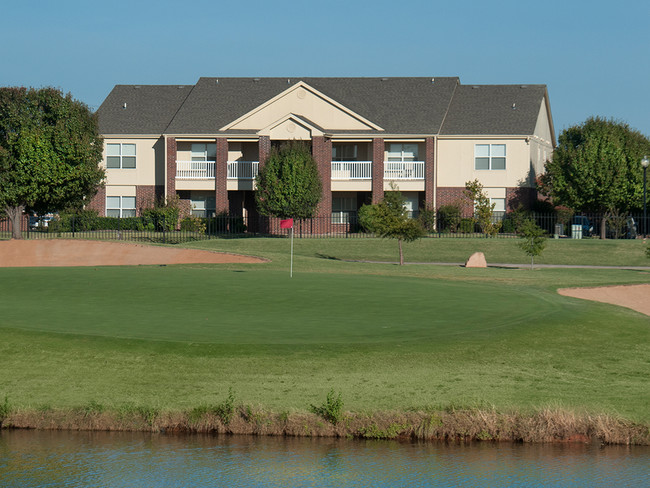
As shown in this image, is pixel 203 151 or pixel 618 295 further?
pixel 203 151

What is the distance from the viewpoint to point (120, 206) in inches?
2596

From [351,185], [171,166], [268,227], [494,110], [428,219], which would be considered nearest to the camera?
[428,219]

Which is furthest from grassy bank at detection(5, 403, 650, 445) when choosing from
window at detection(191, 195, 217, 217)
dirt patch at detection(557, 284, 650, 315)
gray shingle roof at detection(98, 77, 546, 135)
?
window at detection(191, 195, 217, 217)

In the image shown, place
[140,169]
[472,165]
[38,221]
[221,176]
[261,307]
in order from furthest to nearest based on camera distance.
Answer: [140,169] → [472,165] → [221,176] → [38,221] → [261,307]

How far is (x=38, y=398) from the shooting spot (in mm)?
13375

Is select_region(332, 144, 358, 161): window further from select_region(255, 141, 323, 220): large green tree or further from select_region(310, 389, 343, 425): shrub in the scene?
select_region(310, 389, 343, 425): shrub

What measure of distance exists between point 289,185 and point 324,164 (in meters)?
5.22

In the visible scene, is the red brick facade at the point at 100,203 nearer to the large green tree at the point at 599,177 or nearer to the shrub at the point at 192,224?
the shrub at the point at 192,224

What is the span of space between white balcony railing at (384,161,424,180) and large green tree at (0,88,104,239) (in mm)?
19841

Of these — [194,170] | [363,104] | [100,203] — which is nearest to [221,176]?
[194,170]

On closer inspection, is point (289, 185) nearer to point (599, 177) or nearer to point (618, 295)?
point (599, 177)

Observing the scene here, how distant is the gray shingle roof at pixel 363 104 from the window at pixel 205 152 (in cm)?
208

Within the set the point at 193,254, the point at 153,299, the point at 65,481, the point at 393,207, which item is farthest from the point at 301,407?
the point at 393,207

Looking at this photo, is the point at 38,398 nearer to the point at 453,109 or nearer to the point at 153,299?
the point at 153,299
